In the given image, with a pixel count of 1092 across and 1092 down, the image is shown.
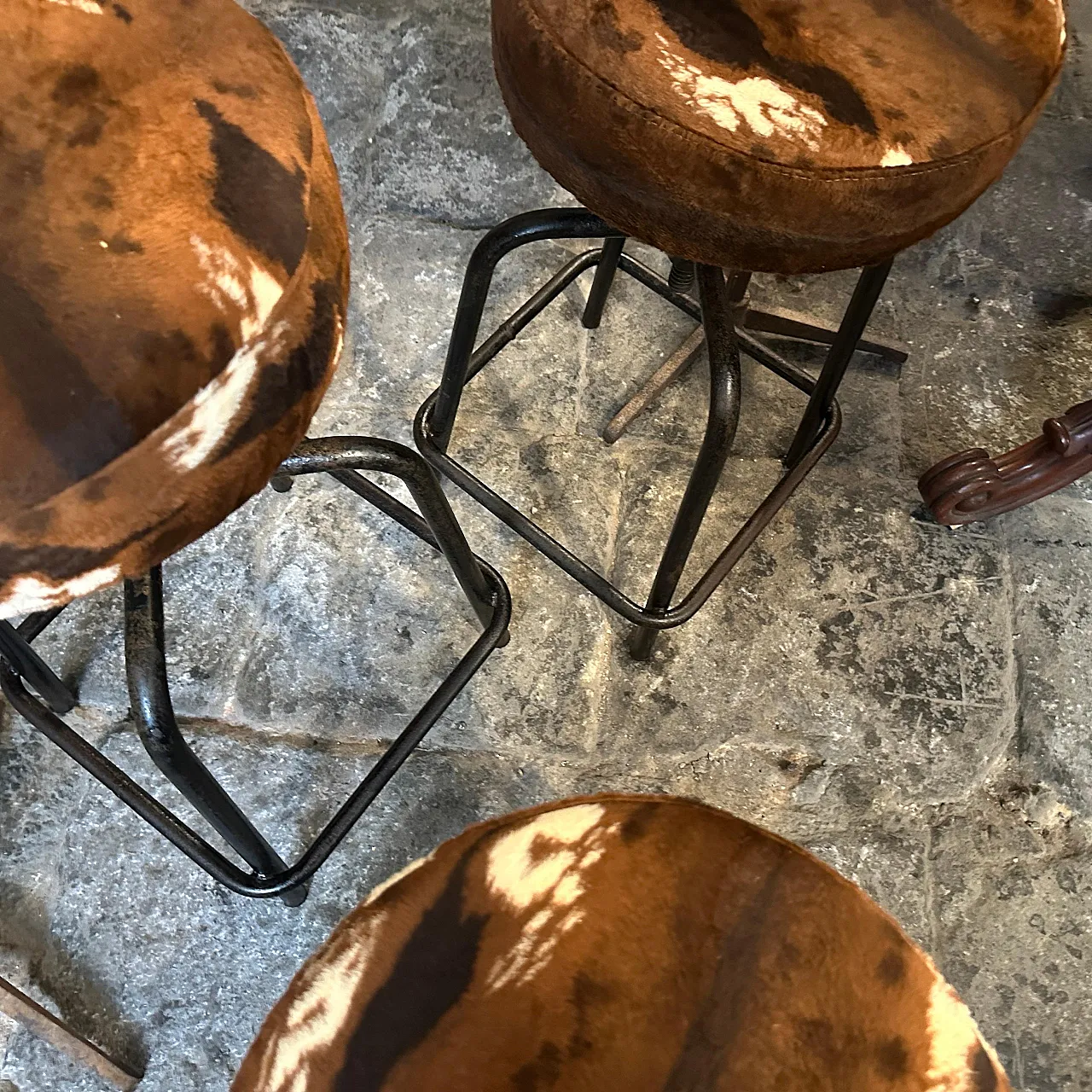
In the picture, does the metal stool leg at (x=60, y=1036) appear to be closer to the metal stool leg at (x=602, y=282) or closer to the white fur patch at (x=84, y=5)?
the white fur patch at (x=84, y=5)

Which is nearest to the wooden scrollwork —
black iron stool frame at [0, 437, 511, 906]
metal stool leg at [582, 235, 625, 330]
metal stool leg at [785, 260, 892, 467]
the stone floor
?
the stone floor

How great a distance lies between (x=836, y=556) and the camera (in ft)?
4.31

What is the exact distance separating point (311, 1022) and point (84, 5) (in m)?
0.57

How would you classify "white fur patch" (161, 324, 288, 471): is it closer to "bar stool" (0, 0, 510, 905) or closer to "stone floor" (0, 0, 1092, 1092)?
"bar stool" (0, 0, 510, 905)

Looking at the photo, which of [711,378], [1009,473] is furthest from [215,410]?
[1009,473]

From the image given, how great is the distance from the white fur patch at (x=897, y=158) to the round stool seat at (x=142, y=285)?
339 millimetres

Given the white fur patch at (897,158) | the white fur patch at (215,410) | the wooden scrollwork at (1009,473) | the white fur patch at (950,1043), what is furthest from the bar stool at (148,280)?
the wooden scrollwork at (1009,473)

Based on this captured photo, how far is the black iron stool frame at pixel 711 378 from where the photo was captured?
31.6 inches

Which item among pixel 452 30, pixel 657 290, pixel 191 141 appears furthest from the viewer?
pixel 452 30

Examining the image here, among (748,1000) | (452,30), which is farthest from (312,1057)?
(452,30)

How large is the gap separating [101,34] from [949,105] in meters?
0.51

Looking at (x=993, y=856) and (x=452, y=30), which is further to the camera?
(x=452, y=30)

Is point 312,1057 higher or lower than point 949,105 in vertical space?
lower

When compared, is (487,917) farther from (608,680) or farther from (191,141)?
(608,680)
